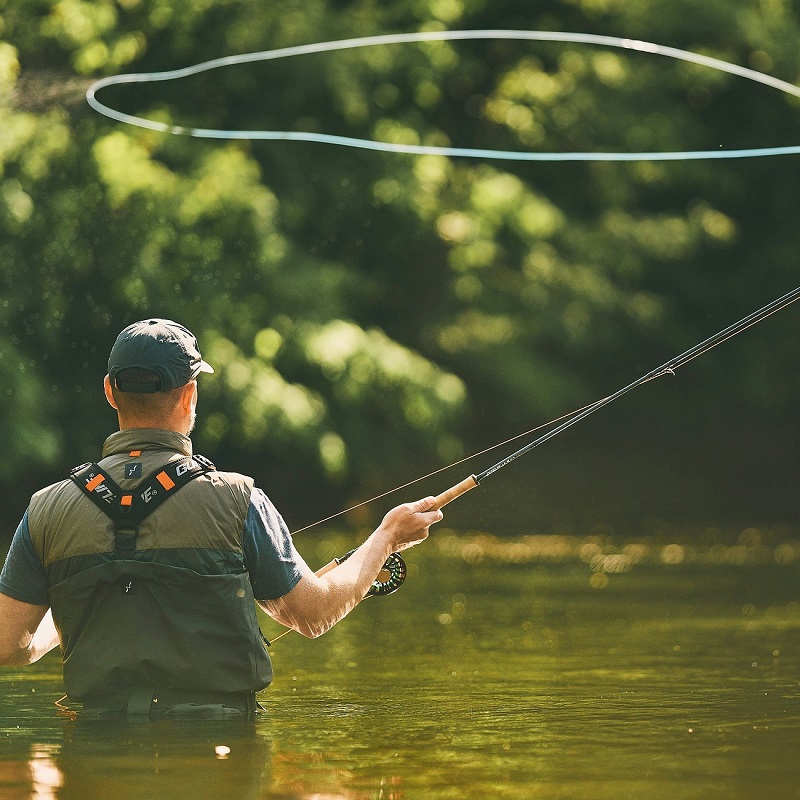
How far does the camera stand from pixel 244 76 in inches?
909

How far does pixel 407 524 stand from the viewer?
5.10 meters

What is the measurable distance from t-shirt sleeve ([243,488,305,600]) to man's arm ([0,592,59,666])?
0.54m

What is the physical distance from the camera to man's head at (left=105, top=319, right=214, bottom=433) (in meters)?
4.89

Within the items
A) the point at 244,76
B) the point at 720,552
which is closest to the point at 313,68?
the point at 244,76

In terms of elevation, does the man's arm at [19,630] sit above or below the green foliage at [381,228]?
below

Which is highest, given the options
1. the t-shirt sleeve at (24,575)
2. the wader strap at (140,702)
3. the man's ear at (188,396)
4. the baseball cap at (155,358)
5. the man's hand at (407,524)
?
the baseball cap at (155,358)

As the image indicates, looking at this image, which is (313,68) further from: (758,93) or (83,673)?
(83,673)

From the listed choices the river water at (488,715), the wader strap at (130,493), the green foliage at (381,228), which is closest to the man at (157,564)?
the wader strap at (130,493)

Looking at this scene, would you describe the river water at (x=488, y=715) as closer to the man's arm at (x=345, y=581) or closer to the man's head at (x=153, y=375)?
the man's arm at (x=345, y=581)

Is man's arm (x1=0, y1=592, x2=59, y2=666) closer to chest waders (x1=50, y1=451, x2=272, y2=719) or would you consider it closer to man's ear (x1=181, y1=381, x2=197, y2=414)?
chest waders (x1=50, y1=451, x2=272, y2=719)

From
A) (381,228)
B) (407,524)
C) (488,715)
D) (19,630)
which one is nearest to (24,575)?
(19,630)

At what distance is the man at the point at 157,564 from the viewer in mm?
4883

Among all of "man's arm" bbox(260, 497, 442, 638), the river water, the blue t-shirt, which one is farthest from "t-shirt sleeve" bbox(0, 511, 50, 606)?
"man's arm" bbox(260, 497, 442, 638)

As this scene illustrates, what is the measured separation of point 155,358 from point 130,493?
33 centimetres
